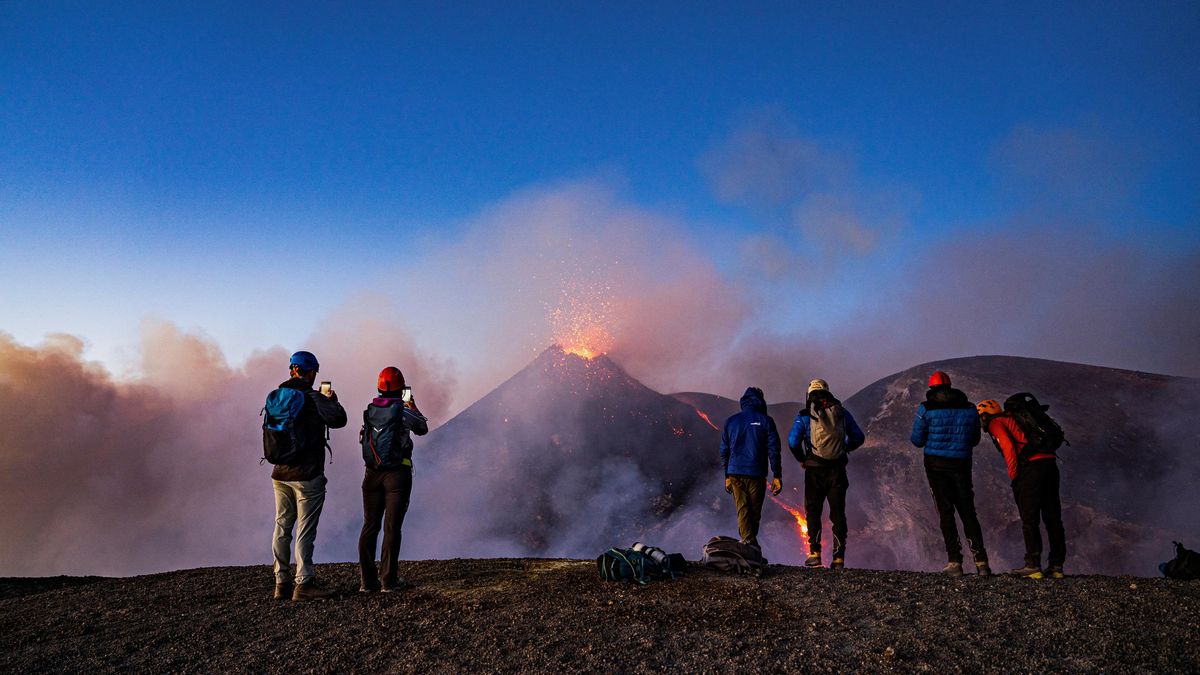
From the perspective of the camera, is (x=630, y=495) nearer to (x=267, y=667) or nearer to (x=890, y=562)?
(x=890, y=562)

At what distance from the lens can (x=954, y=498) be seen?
31.4 feet

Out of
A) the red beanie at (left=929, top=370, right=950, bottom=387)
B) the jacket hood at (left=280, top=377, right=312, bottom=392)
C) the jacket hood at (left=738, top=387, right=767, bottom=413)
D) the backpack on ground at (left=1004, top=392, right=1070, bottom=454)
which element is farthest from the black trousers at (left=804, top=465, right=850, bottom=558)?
the jacket hood at (left=280, top=377, right=312, bottom=392)

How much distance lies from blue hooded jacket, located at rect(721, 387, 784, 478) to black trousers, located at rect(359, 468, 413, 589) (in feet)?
17.1

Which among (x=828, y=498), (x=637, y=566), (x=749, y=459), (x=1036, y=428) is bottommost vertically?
(x=637, y=566)

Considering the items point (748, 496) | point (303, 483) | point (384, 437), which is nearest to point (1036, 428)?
point (748, 496)

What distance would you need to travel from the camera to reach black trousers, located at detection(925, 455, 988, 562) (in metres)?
9.37

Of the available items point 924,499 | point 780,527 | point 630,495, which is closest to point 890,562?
point 924,499

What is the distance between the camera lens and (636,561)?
28.0ft

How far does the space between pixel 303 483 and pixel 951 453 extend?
30.2ft

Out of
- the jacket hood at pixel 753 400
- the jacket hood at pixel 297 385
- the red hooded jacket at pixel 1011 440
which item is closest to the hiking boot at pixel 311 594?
the jacket hood at pixel 297 385

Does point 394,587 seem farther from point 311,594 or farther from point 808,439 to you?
point 808,439

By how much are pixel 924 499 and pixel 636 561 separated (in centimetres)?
2515

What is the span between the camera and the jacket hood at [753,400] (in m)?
11.1

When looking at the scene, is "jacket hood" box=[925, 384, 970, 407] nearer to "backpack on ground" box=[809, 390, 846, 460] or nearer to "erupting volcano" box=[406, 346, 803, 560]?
"backpack on ground" box=[809, 390, 846, 460]
